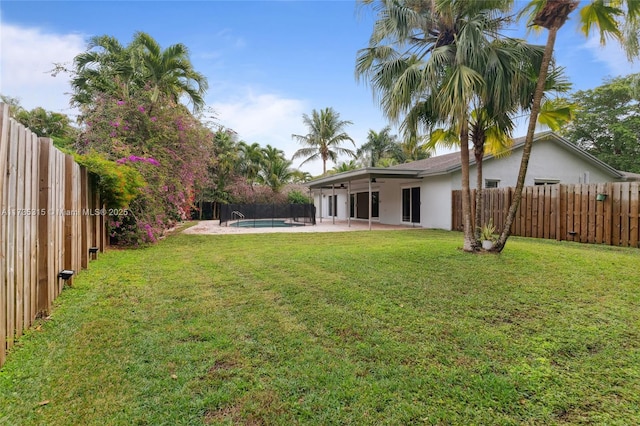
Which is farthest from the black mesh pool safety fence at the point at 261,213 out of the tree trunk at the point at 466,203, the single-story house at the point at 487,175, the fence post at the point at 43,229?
the fence post at the point at 43,229

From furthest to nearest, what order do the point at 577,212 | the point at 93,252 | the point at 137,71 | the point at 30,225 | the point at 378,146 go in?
the point at 378,146 → the point at 137,71 → the point at 577,212 → the point at 93,252 → the point at 30,225

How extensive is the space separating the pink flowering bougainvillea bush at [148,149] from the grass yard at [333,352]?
12.7 feet

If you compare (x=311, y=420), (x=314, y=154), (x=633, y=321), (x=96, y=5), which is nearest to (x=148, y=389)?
(x=311, y=420)

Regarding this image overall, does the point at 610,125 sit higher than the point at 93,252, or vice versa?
the point at 610,125

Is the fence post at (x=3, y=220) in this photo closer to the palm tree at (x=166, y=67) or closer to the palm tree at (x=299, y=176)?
the palm tree at (x=166, y=67)

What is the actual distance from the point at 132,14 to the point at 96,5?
0.99 meters

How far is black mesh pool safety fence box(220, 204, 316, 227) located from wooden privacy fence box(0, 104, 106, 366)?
13431 mm

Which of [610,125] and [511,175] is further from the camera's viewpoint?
[610,125]

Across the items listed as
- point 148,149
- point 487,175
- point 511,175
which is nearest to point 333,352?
point 148,149

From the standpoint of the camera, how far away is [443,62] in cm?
688

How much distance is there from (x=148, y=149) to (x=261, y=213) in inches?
412

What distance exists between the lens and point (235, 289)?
455cm

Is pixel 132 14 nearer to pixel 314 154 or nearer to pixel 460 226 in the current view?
pixel 460 226

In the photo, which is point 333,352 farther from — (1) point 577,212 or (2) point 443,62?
(1) point 577,212
